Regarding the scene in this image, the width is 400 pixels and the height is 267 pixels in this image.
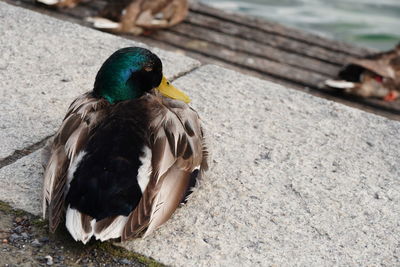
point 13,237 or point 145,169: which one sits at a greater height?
point 145,169

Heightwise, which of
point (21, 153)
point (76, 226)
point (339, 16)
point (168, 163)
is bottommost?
point (339, 16)

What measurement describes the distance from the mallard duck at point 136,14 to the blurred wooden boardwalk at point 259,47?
3.3 inches

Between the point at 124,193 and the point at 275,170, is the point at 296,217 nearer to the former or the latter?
the point at 275,170

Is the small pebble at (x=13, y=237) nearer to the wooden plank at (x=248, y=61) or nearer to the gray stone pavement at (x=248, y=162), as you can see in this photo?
the gray stone pavement at (x=248, y=162)

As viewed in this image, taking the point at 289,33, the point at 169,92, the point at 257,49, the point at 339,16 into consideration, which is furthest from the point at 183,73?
the point at 339,16

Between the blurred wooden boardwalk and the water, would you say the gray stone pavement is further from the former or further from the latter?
the water

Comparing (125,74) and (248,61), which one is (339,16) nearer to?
(248,61)

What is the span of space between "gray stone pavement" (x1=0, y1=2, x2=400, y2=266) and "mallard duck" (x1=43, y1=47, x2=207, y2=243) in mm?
162

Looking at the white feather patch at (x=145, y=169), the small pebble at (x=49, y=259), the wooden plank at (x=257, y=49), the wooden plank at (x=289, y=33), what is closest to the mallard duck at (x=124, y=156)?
the white feather patch at (x=145, y=169)

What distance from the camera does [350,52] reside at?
7172 millimetres

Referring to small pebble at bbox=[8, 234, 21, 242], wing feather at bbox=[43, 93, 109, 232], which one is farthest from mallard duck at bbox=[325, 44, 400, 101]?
small pebble at bbox=[8, 234, 21, 242]

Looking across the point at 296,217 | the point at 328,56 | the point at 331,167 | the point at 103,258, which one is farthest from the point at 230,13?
the point at 103,258

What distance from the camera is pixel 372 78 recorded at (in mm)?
6141

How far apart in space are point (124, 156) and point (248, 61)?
372 centimetres
